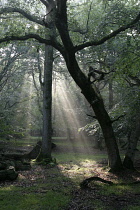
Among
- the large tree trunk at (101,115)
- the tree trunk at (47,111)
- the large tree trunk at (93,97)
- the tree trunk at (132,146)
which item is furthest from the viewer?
the tree trunk at (47,111)

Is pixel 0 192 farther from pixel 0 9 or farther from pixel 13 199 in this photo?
pixel 0 9

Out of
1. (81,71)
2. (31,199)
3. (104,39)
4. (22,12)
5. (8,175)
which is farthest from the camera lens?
(22,12)

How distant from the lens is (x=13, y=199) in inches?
258

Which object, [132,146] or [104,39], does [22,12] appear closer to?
[104,39]

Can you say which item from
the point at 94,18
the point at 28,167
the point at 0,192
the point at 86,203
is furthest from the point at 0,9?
the point at 86,203

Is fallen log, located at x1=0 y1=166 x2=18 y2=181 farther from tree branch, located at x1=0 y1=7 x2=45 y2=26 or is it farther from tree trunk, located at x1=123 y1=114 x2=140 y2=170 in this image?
tree branch, located at x1=0 y1=7 x2=45 y2=26

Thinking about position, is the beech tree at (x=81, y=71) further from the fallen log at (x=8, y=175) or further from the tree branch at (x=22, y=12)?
the fallen log at (x=8, y=175)

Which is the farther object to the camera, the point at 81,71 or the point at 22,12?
the point at 22,12

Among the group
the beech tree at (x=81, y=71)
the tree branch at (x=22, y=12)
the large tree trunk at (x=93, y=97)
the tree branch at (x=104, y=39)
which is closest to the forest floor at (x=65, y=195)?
the large tree trunk at (x=93, y=97)

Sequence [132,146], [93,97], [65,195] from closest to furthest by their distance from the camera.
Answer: [65,195]
[93,97]
[132,146]

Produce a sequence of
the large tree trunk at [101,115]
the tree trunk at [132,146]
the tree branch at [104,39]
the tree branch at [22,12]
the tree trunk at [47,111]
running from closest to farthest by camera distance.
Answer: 1. the tree branch at [104,39]
2. the large tree trunk at [101,115]
3. the tree trunk at [132,146]
4. the tree branch at [22,12]
5. the tree trunk at [47,111]

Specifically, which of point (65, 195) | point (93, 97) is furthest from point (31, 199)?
point (93, 97)

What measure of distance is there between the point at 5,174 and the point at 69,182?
8.80 feet

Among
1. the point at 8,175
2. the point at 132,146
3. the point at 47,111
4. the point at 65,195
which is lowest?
the point at 65,195
